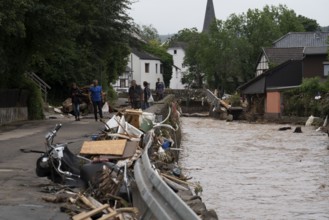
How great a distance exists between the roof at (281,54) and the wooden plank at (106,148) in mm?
66653

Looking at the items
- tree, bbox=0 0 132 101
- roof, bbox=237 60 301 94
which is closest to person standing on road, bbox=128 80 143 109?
tree, bbox=0 0 132 101

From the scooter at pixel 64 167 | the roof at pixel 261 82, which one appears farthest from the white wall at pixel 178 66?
the scooter at pixel 64 167

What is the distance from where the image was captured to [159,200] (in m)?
7.12

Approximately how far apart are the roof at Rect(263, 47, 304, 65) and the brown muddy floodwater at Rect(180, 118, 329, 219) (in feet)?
135

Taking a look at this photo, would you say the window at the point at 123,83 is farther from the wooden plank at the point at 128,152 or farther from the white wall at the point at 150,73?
the wooden plank at the point at 128,152

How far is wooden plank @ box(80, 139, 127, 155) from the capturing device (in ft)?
43.7

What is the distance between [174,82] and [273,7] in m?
37.4

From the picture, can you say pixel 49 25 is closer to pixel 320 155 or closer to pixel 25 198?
pixel 320 155

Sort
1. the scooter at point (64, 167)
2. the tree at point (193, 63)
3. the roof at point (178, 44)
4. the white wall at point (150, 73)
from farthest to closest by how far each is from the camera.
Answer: the roof at point (178, 44), the white wall at point (150, 73), the tree at point (193, 63), the scooter at point (64, 167)

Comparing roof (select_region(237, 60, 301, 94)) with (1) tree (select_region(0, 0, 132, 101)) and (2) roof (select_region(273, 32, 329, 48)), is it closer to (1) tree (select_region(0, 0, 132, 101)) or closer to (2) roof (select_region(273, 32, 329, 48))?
(2) roof (select_region(273, 32, 329, 48))

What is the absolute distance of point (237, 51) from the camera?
9388 cm

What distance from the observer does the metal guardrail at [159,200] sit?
6.09m

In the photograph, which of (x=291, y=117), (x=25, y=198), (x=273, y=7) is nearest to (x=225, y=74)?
(x=273, y=7)

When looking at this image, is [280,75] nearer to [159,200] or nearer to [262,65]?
[262,65]
